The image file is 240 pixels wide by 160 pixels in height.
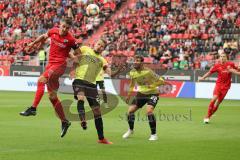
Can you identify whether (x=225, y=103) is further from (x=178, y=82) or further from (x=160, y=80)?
(x=160, y=80)

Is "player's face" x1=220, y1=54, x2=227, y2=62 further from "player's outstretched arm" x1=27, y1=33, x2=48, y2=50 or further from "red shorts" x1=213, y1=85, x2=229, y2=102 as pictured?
"player's outstretched arm" x1=27, y1=33, x2=48, y2=50

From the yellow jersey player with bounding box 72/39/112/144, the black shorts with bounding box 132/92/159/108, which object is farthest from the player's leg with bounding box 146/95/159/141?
the yellow jersey player with bounding box 72/39/112/144

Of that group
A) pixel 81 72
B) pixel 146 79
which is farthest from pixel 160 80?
pixel 81 72

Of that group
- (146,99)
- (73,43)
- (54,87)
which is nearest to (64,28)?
(73,43)

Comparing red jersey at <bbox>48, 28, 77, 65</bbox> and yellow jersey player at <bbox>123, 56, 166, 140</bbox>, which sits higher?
red jersey at <bbox>48, 28, 77, 65</bbox>

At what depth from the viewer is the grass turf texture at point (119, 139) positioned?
1227 cm

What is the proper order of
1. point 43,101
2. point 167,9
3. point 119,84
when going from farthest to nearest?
point 167,9 → point 119,84 → point 43,101

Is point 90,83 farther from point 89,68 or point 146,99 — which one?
point 146,99

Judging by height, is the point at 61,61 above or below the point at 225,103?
above

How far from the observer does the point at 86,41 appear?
4394 cm

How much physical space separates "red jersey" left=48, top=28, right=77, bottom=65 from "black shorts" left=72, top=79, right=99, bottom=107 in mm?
688

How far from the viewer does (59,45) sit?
1504cm

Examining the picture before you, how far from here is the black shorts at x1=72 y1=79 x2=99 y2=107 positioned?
14023 millimetres

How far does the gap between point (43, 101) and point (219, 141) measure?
1498 cm
